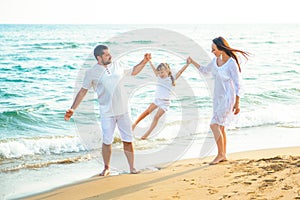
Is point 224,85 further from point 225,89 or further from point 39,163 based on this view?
point 39,163

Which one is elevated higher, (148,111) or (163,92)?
(163,92)

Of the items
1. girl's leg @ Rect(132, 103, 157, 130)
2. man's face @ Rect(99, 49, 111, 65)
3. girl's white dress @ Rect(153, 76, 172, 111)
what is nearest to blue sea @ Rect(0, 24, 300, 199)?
girl's leg @ Rect(132, 103, 157, 130)

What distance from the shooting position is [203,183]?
545 centimetres

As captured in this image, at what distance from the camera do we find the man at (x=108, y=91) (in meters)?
6.12

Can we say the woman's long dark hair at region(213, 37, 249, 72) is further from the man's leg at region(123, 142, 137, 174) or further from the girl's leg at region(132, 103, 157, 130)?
the girl's leg at region(132, 103, 157, 130)

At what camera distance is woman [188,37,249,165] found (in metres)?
6.37

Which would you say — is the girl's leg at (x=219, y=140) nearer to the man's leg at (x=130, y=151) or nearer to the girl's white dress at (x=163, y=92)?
the man's leg at (x=130, y=151)

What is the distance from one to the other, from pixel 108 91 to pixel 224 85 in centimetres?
172

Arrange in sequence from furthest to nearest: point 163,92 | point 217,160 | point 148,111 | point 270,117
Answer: point 270,117 < point 148,111 < point 163,92 < point 217,160

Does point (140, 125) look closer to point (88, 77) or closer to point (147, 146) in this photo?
point (147, 146)

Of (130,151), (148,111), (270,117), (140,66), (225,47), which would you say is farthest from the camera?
(270,117)

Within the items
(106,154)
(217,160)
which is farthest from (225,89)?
(106,154)

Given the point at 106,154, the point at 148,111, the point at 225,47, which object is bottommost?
the point at 106,154

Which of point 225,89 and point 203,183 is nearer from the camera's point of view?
point 203,183
